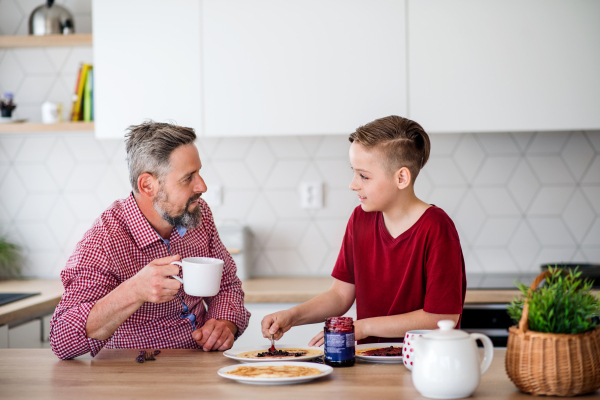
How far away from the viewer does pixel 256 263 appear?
311 cm

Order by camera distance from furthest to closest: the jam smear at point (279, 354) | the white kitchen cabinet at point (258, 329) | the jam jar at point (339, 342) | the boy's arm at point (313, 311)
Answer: the white kitchen cabinet at point (258, 329)
the boy's arm at point (313, 311)
the jam smear at point (279, 354)
the jam jar at point (339, 342)

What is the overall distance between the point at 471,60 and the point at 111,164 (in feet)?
5.94

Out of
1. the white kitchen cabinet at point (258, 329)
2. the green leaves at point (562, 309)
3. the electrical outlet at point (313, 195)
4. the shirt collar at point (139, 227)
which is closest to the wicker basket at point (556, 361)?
the green leaves at point (562, 309)

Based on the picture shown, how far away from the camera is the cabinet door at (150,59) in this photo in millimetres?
2748

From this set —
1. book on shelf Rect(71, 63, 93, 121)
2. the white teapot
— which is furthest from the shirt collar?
book on shelf Rect(71, 63, 93, 121)

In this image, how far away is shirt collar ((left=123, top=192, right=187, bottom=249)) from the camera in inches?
69.1

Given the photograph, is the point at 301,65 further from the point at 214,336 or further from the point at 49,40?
the point at 214,336

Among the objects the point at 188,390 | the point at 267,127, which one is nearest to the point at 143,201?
the point at 188,390

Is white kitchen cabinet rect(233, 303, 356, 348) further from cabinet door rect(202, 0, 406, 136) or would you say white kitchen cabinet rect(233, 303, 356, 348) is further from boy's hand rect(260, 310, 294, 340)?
boy's hand rect(260, 310, 294, 340)

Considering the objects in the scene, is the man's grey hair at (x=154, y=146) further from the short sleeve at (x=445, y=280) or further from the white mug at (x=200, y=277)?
the short sleeve at (x=445, y=280)

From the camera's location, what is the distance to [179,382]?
127 cm

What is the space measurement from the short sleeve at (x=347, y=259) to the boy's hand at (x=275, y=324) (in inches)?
12.2

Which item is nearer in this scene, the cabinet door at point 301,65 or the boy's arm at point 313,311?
the boy's arm at point 313,311

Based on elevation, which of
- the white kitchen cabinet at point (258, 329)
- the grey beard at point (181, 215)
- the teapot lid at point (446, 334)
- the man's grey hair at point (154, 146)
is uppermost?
the man's grey hair at point (154, 146)
